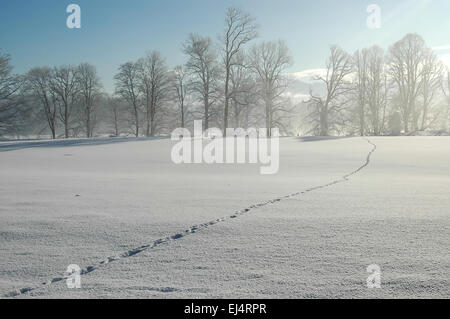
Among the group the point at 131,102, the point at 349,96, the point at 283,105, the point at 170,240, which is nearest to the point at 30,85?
the point at 131,102

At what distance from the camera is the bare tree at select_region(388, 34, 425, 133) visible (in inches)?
1200

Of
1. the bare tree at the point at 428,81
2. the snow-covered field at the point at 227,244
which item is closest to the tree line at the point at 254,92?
the bare tree at the point at 428,81

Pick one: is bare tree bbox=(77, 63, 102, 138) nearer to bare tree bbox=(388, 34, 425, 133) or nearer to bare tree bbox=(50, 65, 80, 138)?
bare tree bbox=(50, 65, 80, 138)

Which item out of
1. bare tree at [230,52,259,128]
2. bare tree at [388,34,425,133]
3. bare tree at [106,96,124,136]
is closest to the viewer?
bare tree at [230,52,259,128]

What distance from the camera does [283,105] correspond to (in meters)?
31.9

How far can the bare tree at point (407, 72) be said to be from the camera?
100.0 feet

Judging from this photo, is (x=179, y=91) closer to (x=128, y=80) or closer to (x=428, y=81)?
(x=128, y=80)

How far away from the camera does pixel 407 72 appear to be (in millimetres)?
31891

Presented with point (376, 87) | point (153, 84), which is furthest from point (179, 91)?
point (376, 87)

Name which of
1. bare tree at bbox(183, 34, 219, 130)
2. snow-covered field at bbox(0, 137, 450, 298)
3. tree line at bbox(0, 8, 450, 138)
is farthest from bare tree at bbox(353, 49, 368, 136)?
snow-covered field at bbox(0, 137, 450, 298)

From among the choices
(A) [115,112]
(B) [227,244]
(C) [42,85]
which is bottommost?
(B) [227,244]
